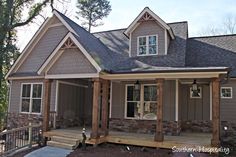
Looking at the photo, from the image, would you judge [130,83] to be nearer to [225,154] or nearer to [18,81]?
[225,154]

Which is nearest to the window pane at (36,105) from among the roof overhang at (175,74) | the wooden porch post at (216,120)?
the roof overhang at (175,74)

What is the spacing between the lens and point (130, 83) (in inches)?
524

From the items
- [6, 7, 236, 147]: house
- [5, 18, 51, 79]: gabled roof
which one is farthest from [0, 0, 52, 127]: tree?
[6, 7, 236, 147]: house

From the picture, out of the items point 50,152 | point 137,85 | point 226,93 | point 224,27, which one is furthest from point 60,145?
point 224,27

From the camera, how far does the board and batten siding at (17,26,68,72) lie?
1552 centimetres

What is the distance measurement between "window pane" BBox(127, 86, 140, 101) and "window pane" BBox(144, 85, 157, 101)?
0.41 m

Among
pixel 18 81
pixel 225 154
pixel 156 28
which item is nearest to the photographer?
pixel 225 154

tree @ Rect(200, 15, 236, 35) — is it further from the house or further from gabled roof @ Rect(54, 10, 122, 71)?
gabled roof @ Rect(54, 10, 122, 71)

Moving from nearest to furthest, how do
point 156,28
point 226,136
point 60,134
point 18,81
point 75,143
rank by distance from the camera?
1. point 75,143
2. point 60,134
3. point 226,136
4. point 156,28
5. point 18,81

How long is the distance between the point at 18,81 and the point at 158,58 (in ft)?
26.7

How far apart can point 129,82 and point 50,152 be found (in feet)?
16.8

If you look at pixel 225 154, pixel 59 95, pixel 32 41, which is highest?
pixel 32 41

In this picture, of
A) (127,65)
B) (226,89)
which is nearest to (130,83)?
(127,65)

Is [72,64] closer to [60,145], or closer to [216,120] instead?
[60,145]
